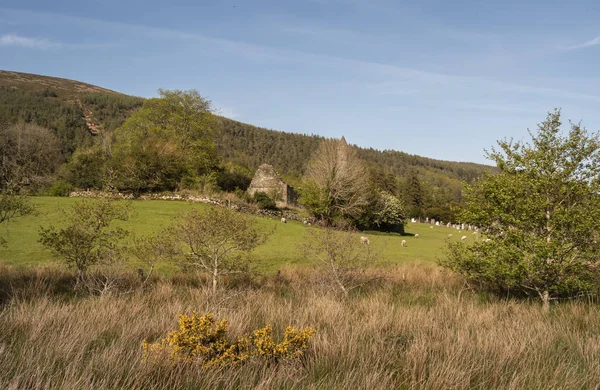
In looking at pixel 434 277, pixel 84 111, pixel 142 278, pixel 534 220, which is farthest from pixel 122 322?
pixel 84 111

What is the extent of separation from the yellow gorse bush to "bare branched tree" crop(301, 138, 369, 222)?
2996 centimetres

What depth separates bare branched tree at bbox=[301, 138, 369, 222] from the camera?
115 ft

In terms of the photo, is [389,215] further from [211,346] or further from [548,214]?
[211,346]

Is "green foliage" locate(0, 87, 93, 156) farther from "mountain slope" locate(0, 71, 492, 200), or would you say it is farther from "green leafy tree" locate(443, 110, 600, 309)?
"green leafy tree" locate(443, 110, 600, 309)

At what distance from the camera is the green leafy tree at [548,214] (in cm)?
894

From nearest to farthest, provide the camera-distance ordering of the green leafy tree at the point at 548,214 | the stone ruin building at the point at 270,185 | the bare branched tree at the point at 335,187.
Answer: the green leafy tree at the point at 548,214, the bare branched tree at the point at 335,187, the stone ruin building at the point at 270,185

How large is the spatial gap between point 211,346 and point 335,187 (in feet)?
105

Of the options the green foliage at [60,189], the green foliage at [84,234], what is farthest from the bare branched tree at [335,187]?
the green foliage at [84,234]

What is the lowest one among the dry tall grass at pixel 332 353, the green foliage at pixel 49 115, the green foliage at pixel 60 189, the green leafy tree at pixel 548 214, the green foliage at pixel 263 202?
the green foliage at pixel 60 189

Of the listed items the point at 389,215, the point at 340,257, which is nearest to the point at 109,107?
the point at 389,215

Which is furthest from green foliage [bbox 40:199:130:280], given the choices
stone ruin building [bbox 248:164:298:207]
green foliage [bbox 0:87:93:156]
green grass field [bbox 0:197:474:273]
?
green foliage [bbox 0:87:93:156]

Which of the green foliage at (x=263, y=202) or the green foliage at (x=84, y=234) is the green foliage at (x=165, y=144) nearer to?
the green foliage at (x=263, y=202)

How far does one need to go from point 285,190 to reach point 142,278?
33.1 meters

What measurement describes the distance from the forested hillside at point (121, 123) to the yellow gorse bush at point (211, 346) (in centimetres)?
4411
